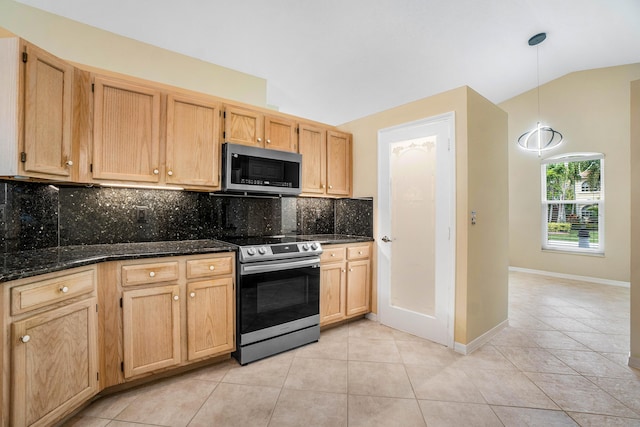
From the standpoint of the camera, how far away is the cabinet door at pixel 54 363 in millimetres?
1336

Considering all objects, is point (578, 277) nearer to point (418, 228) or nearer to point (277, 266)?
point (418, 228)

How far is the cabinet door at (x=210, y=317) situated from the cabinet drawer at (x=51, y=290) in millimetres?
597

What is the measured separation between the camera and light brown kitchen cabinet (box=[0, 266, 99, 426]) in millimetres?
1306

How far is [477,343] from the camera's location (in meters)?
2.61

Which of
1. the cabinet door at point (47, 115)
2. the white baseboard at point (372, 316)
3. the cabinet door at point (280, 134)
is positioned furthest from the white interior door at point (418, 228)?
A: the cabinet door at point (47, 115)

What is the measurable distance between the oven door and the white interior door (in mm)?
897

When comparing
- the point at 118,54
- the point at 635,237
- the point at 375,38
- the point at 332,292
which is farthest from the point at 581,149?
the point at 118,54

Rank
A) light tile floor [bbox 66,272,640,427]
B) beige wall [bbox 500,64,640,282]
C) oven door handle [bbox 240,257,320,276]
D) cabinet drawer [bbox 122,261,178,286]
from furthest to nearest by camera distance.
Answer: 1. beige wall [bbox 500,64,640,282]
2. oven door handle [bbox 240,257,320,276]
3. cabinet drawer [bbox 122,261,178,286]
4. light tile floor [bbox 66,272,640,427]

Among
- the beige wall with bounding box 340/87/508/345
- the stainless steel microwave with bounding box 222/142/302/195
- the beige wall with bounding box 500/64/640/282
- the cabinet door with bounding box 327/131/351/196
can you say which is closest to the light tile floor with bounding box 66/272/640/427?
the beige wall with bounding box 340/87/508/345

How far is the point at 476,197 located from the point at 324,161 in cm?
161

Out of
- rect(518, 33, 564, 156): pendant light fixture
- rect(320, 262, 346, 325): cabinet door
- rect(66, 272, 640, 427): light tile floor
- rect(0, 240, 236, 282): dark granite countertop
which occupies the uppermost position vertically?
rect(518, 33, 564, 156): pendant light fixture

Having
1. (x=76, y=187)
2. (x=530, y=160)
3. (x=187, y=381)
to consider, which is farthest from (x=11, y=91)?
(x=530, y=160)

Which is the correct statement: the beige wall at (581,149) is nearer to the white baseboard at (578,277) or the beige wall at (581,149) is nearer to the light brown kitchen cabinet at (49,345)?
the white baseboard at (578,277)

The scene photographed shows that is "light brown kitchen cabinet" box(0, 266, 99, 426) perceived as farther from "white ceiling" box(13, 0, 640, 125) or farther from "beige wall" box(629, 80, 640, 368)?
"beige wall" box(629, 80, 640, 368)
